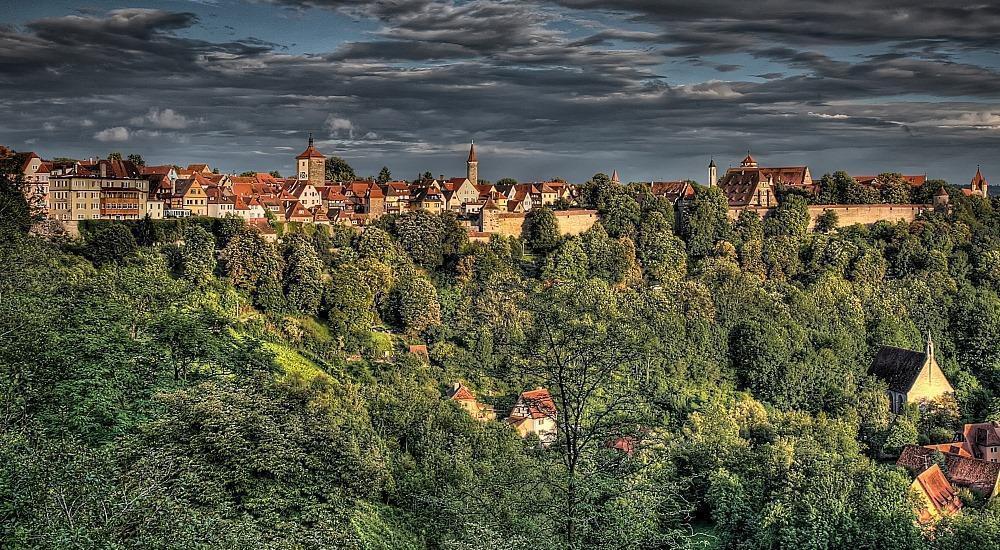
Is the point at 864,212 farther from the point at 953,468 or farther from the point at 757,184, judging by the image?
the point at 953,468

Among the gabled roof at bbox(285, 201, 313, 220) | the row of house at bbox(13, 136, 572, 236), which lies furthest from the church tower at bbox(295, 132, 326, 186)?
the gabled roof at bbox(285, 201, 313, 220)

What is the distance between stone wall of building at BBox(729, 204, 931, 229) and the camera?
2486 inches

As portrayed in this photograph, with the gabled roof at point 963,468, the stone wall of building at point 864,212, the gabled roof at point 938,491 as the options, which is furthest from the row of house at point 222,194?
the gabled roof at point 938,491

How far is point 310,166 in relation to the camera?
63.7 meters

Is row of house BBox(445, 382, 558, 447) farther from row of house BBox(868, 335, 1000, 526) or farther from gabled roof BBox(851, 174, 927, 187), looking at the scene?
gabled roof BBox(851, 174, 927, 187)

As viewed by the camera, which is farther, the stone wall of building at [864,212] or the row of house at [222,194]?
the stone wall of building at [864,212]

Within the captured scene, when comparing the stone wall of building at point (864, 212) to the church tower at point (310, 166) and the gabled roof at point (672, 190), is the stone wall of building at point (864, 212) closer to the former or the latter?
the gabled roof at point (672, 190)

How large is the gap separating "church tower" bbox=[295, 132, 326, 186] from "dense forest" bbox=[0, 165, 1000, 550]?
15.1 metres

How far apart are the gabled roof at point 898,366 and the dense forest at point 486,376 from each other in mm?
924

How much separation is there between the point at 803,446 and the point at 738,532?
4.30m

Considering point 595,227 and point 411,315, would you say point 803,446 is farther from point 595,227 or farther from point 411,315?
point 595,227

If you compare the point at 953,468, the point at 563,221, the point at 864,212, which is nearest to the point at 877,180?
the point at 864,212

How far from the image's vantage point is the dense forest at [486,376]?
44.4ft

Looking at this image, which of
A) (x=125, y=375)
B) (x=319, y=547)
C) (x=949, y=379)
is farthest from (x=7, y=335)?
(x=949, y=379)
